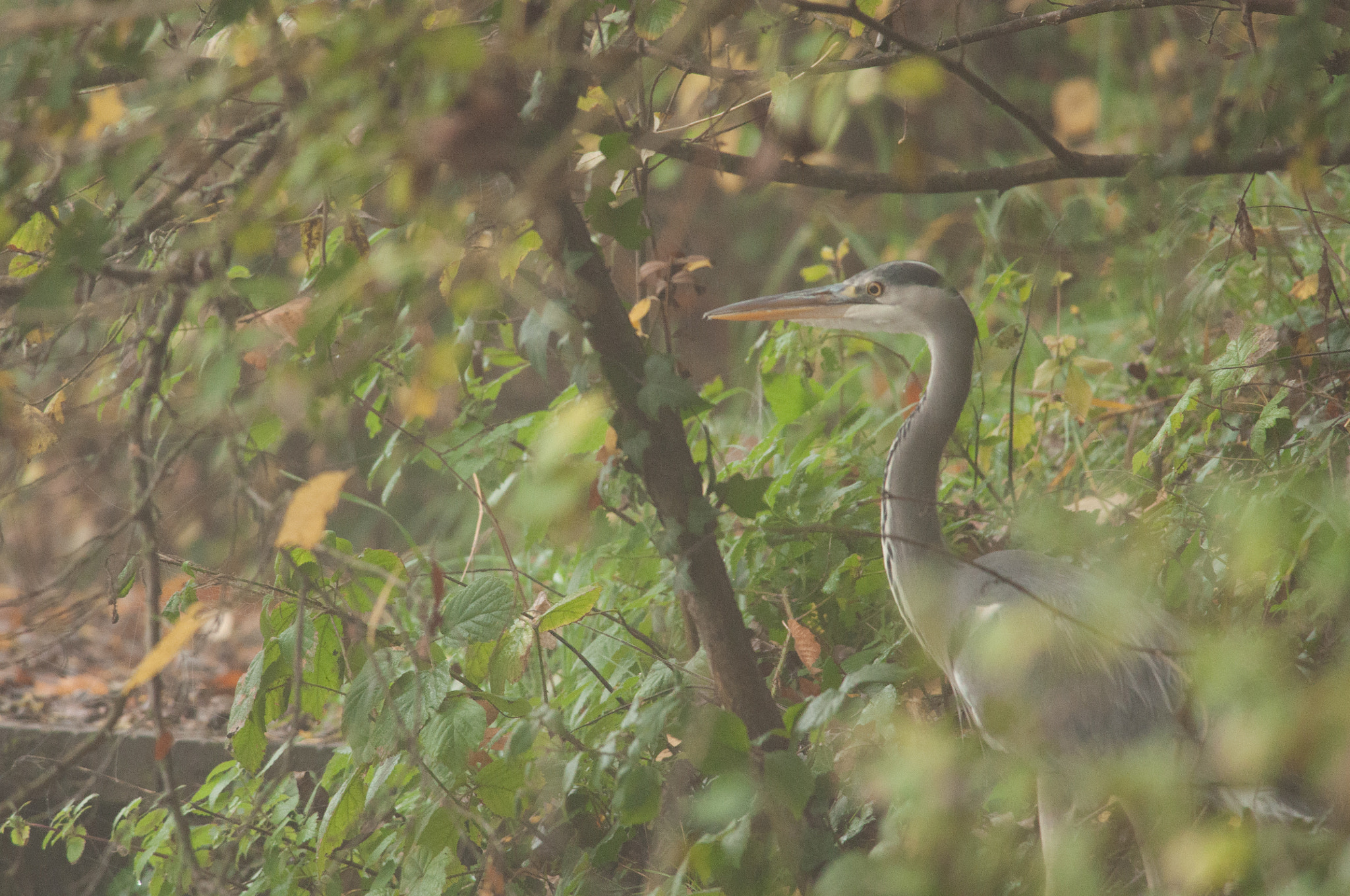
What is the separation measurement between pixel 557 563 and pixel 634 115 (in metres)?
1.52

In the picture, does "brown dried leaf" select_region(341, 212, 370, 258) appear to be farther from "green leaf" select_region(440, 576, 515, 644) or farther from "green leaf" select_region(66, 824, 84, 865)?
"green leaf" select_region(66, 824, 84, 865)

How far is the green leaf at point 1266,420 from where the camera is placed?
194 cm

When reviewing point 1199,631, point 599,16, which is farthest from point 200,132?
point 1199,631

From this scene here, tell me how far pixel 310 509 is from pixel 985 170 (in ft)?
5.03

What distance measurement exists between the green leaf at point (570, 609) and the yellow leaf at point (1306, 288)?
2149mm

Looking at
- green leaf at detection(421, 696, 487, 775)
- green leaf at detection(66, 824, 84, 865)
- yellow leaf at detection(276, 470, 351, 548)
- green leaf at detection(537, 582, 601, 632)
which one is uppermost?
yellow leaf at detection(276, 470, 351, 548)

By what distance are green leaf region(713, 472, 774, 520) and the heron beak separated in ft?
2.82

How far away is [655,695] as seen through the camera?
6.03 ft

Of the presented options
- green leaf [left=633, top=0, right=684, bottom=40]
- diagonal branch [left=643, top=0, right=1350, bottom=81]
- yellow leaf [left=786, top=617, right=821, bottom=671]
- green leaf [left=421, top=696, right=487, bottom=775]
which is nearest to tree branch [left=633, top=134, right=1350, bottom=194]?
diagonal branch [left=643, top=0, right=1350, bottom=81]

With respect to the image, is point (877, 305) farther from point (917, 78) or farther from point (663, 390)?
point (917, 78)

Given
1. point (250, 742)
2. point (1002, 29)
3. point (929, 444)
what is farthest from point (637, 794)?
point (1002, 29)

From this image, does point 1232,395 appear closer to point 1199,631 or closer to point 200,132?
point 1199,631

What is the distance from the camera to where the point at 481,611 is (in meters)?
1.76

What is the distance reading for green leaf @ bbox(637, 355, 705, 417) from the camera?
4.92ft
